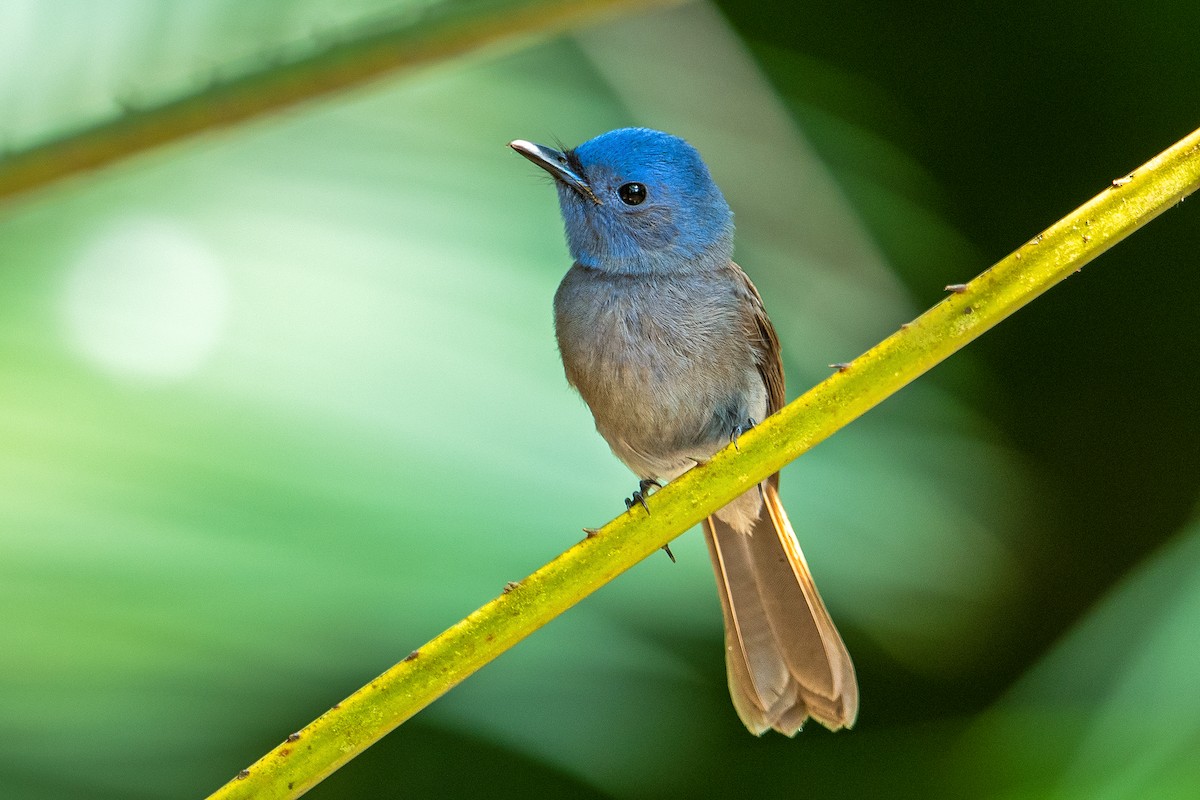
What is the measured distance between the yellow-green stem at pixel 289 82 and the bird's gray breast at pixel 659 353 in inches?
48.2

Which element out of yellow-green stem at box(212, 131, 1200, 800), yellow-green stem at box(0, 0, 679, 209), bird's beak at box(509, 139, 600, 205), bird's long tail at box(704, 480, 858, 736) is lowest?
yellow-green stem at box(212, 131, 1200, 800)

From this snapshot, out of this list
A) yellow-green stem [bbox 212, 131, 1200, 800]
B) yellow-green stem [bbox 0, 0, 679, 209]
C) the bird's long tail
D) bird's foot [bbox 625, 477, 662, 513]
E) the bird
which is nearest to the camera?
yellow-green stem [bbox 212, 131, 1200, 800]

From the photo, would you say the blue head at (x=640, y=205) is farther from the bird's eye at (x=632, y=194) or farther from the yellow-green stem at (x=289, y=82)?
the yellow-green stem at (x=289, y=82)

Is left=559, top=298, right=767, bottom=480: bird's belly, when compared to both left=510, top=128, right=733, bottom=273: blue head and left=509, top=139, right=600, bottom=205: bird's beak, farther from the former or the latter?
left=509, top=139, right=600, bottom=205: bird's beak

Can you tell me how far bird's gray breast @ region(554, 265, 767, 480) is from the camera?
273 cm

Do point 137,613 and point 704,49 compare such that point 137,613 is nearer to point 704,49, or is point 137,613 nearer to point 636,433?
point 636,433

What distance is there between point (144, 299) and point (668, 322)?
1075mm

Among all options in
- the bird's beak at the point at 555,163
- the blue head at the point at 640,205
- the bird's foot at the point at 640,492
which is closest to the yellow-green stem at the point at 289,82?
the bird's foot at the point at 640,492

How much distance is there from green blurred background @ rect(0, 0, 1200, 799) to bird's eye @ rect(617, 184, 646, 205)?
0.53ft

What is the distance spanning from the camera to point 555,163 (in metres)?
2.59

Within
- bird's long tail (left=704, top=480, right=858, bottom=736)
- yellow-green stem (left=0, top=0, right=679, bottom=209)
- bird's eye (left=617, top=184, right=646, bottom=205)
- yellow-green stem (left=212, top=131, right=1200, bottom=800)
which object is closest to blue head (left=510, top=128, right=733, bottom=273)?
bird's eye (left=617, top=184, right=646, bottom=205)

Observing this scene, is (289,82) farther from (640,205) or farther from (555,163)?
(640,205)

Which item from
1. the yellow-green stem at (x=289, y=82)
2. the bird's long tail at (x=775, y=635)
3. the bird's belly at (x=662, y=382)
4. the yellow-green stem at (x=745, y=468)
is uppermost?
the bird's belly at (x=662, y=382)

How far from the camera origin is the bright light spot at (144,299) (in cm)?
207
